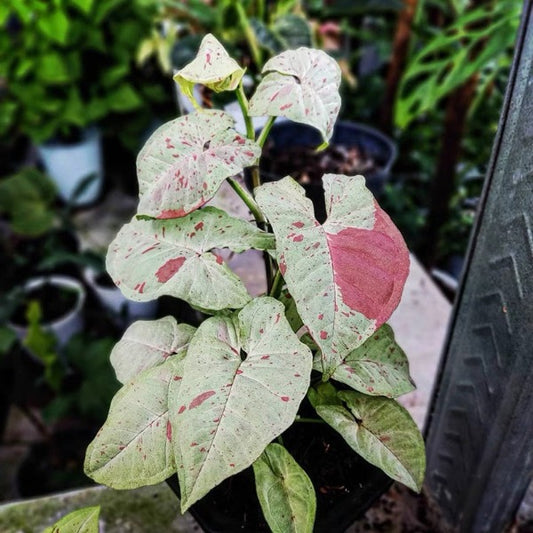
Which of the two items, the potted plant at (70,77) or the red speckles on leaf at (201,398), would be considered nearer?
the red speckles on leaf at (201,398)

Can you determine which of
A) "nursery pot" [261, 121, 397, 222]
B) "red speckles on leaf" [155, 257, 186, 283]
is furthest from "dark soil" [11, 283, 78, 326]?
"red speckles on leaf" [155, 257, 186, 283]

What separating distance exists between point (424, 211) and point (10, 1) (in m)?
1.62

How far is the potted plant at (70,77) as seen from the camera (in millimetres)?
2186

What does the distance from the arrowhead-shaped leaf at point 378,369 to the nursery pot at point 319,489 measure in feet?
0.38

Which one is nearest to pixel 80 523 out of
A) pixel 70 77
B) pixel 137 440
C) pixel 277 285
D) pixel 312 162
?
pixel 137 440

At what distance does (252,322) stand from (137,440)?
18 centimetres

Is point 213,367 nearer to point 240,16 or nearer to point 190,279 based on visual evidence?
point 190,279

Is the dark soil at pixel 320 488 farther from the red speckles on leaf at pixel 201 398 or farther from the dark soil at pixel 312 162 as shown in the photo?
the dark soil at pixel 312 162

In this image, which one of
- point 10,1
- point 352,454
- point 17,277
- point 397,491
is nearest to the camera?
point 352,454

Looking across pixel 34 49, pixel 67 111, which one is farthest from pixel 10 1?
pixel 67 111

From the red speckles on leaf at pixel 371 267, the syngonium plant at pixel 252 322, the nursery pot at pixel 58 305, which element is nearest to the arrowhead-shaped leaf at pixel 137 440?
the syngonium plant at pixel 252 322

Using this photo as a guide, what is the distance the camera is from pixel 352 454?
74 cm

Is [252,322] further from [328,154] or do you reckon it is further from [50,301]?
[50,301]

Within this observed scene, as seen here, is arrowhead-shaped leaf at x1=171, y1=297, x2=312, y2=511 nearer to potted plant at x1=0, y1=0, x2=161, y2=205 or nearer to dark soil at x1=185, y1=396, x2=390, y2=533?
dark soil at x1=185, y1=396, x2=390, y2=533
